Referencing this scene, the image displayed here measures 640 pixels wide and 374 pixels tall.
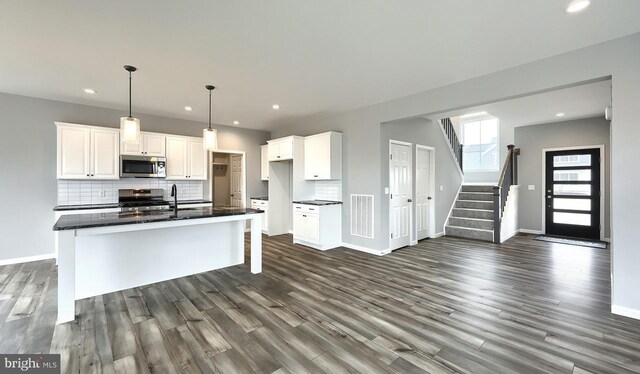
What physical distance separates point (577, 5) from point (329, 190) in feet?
14.4

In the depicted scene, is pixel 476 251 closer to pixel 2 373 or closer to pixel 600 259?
pixel 600 259

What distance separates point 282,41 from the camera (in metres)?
2.72

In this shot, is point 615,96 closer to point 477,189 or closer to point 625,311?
point 625,311

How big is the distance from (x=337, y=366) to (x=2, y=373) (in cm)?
236

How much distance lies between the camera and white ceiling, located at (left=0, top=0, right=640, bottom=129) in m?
2.22

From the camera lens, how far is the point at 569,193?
6.24 m

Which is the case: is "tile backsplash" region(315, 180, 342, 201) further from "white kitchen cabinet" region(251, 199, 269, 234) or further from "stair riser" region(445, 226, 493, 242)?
"stair riser" region(445, 226, 493, 242)

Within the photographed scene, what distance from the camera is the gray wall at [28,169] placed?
14.3 ft

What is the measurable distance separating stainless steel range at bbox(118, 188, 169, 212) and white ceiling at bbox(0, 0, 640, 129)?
78.4 inches

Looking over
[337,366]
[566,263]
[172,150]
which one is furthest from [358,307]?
[172,150]

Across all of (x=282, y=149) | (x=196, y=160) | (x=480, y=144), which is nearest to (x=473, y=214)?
(x=480, y=144)

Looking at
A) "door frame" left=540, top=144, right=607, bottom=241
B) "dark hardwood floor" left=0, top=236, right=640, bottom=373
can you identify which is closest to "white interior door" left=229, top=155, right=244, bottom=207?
"dark hardwood floor" left=0, top=236, right=640, bottom=373

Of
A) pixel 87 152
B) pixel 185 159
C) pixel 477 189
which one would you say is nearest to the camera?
pixel 87 152

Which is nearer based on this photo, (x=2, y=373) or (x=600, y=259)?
(x=2, y=373)
